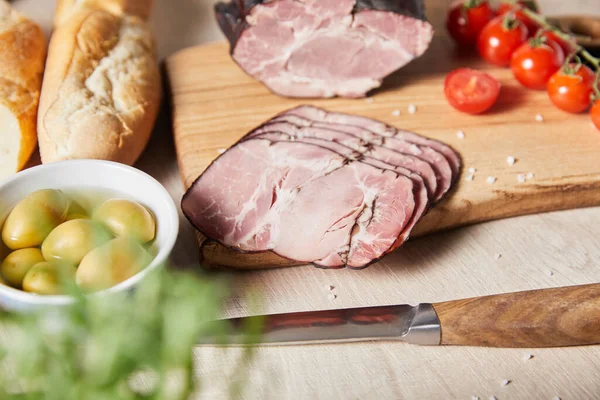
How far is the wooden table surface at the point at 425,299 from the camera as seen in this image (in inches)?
58.8

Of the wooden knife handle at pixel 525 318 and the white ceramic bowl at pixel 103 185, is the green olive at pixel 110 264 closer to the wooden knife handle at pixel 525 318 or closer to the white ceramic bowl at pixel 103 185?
the white ceramic bowl at pixel 103 185

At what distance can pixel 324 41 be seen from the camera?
2.27m

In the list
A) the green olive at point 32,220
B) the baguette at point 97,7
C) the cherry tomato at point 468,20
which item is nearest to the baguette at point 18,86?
the baguette at point 97,7

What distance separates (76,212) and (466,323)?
1076mm

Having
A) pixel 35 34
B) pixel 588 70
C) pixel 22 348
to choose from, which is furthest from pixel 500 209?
pixel 35 34

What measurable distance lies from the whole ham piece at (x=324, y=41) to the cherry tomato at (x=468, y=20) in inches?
18.1

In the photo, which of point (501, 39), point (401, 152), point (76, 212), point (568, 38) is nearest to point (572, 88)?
point (568, 38)

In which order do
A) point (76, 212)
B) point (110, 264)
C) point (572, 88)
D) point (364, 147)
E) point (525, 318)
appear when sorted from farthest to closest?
point (572, 88) < point (364, 147) < point (76, 212) < point (525, 318) < point (110, 264)

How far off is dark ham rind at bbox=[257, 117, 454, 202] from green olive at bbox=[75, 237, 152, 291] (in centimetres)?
77

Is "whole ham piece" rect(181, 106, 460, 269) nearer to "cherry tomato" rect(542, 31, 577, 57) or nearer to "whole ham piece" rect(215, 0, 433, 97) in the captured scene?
"whole ham piece" rect(215, 0, 433, 97)

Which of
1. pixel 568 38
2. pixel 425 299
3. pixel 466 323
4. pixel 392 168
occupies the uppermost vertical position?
pixel 568 38

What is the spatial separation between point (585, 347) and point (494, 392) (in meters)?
0.30

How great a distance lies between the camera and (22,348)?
88 centimetres

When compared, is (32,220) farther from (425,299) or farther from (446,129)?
(446,129)
